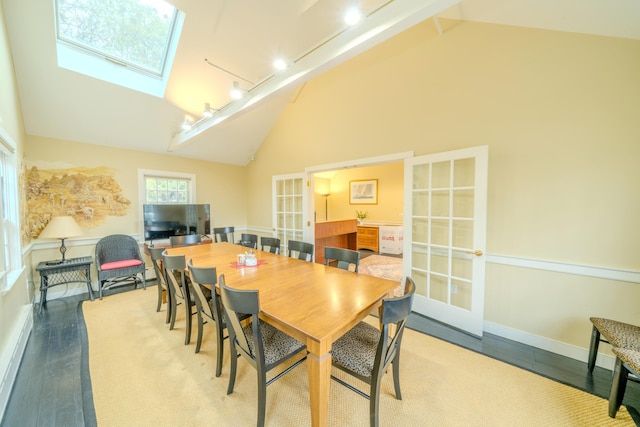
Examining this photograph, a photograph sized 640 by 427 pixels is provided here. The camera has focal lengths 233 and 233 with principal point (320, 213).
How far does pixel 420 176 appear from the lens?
280cm

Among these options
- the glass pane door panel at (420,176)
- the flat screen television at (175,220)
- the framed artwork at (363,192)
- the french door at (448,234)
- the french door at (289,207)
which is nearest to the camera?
the french door at (448,234)

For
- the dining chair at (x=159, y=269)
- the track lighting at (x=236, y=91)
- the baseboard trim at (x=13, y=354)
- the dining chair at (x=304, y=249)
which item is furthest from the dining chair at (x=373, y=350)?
the track lighting at (x=236, y=91)

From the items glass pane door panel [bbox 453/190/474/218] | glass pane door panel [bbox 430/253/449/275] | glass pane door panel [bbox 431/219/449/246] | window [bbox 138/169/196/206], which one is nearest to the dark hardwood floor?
glass pane door panel [bbox 430/253/449/275]

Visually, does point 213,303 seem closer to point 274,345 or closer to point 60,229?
point 274,345

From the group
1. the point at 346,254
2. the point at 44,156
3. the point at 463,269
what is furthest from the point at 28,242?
the point at 463,269

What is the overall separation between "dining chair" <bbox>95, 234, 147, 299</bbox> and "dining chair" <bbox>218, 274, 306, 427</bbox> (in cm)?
284

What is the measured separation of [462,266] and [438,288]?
1.26 feet

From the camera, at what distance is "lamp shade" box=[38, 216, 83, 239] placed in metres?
2.93

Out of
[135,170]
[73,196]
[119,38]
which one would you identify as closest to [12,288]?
[73,196]

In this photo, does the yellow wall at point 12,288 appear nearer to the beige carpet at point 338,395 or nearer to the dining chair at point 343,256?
the beige carpet at point 338,395

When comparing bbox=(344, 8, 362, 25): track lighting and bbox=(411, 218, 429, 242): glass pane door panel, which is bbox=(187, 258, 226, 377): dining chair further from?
bbox=(411, 218, 429, 242): glass pane door panel

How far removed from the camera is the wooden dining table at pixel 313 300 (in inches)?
46.4

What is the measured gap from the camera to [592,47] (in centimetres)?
186

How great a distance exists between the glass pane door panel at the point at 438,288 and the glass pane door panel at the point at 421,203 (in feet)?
2.47
